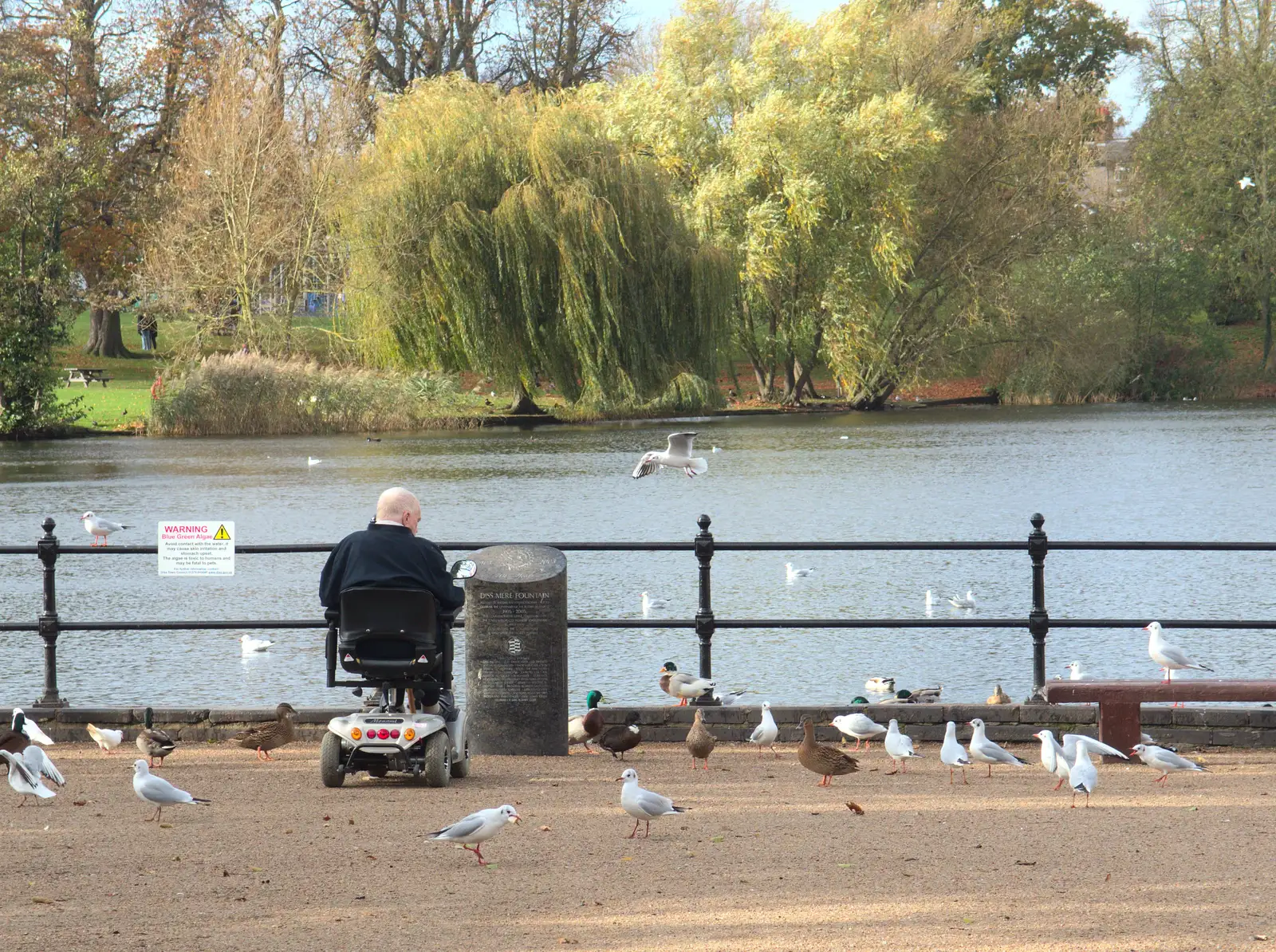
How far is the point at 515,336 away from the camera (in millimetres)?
45188

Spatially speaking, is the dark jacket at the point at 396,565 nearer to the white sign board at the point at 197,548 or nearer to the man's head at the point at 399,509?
the man's head at the point at 399,509

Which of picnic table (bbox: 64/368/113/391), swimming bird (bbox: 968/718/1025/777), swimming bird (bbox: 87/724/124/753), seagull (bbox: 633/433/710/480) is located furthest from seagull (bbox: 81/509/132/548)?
picnic table (bbox: 64/368/113/391)

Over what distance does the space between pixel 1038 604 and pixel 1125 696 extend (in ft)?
2.83

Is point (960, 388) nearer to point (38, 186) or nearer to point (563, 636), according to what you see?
point (38, 186)

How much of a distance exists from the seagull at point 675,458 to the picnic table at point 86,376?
42706mm

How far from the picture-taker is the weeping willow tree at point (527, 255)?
4372cm

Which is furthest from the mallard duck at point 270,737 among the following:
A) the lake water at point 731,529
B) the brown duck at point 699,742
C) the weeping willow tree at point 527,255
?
the weeping willow tree at point 527,255

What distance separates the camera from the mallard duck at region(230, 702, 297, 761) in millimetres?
9031

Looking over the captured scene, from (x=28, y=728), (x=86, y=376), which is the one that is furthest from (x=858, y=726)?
(x=86, y=376)

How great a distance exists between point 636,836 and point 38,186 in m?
44.8

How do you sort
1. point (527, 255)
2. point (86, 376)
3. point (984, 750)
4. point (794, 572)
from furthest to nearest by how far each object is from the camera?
point (86, 376)
point (527, 255)
point (794, 572)
point (984, 750)

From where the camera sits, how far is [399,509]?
26.7 ft

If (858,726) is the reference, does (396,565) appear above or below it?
above

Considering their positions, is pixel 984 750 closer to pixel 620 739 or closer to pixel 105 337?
pixel 620 739
